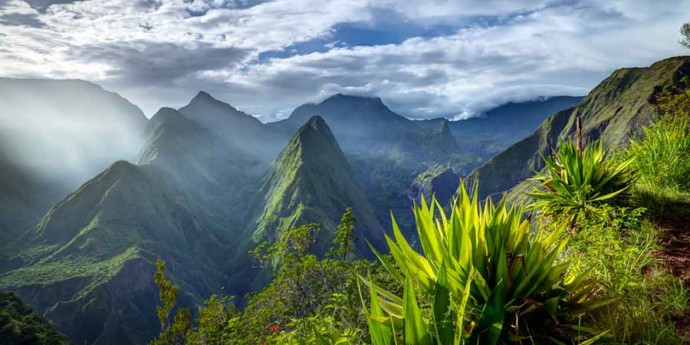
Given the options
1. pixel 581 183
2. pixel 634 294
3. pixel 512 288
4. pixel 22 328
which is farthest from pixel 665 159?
pixel 22 328

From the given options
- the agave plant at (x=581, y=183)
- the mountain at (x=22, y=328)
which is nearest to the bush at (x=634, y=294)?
the agave plant at (x=581, y=183)

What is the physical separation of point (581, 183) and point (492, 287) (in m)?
4.79

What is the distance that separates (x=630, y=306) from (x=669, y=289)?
98 centimetres

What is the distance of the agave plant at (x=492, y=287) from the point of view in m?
2.82

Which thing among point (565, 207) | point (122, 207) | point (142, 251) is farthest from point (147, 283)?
point (565, 207)

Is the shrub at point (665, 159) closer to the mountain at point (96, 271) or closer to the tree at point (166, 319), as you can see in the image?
the tree at point (166, 319)

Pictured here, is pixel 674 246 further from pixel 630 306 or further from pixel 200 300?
pixel 200 300

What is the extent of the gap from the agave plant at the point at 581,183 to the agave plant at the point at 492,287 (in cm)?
353

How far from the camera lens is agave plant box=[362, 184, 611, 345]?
9.27ft

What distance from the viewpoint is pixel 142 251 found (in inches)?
6624

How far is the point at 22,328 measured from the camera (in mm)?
63312

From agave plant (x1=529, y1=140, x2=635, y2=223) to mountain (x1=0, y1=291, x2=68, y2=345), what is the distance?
7314 centimetres

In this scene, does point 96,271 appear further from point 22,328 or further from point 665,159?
point 665,159

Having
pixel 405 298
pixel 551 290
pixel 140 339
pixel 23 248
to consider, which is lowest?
pixel 140 339
